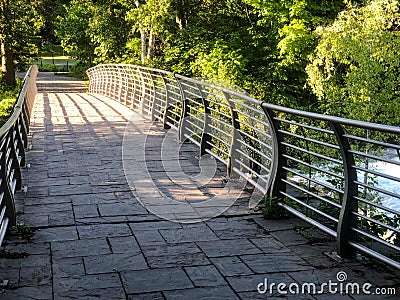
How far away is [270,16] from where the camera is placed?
2725cm

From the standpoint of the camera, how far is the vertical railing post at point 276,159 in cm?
576

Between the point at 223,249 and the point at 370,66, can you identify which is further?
the point at 370,66

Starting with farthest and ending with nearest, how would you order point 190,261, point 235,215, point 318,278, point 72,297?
point 235,215
point 190,261
point 318,278
point 72,297

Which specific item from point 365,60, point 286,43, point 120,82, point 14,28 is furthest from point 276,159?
point 14,28

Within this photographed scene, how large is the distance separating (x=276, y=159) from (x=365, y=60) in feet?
55.9

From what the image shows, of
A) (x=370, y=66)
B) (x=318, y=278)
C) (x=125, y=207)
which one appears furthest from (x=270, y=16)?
(x=318, y=278)

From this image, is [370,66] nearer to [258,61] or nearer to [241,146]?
[258,61]

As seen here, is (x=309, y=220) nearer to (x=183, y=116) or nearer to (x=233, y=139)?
(x=233, y=139)

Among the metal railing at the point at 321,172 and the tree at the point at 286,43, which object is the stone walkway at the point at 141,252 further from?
the tree at the point at 286,43

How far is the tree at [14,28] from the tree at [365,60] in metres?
13.3

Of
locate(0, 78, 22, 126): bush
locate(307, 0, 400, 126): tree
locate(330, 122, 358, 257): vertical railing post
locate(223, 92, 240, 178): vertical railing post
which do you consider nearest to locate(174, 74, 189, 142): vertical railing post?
locate(223, 92, 240, 178): vertical railing post

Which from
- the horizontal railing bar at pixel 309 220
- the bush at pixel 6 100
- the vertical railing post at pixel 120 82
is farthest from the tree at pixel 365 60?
the horizontal railing bar at pixel 309 220

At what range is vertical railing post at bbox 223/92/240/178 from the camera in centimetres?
717

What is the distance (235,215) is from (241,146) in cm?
174
